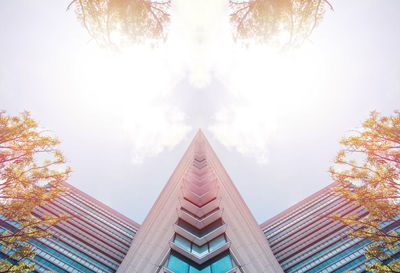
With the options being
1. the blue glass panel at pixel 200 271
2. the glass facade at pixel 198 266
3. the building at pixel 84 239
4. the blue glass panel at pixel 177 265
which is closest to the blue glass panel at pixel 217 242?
the glass facade at pixel 198 266

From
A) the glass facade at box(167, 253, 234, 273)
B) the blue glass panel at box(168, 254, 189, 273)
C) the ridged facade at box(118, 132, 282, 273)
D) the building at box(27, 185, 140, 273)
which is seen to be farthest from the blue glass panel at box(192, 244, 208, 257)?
the building at box(27, 185, 140, 273)

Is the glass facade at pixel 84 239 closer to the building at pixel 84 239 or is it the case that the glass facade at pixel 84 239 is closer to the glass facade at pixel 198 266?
the building at pixel 84 239

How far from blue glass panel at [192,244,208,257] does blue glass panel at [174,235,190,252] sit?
20.7 inches

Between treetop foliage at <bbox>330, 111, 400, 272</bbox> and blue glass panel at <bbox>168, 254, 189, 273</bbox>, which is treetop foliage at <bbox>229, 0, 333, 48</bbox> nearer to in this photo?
treetop foliage at <bbox>330, 111, 400, 272</bbox>

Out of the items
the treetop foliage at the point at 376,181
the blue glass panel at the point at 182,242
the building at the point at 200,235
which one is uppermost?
the building at the point at 200,235

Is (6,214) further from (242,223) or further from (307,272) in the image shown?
(307,272)

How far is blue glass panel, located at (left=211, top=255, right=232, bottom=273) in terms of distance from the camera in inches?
483

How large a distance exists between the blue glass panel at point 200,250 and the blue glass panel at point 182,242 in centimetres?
53

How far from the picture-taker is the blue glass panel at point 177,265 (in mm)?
12354

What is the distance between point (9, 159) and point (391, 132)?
20.3 metres

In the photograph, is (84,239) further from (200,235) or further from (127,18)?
(127,18)

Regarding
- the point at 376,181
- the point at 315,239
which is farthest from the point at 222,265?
the point at 315,239

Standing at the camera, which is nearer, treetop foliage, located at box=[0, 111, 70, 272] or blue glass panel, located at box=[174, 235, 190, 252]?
treetop foliage, located at box=[0, 111, 70, 272]

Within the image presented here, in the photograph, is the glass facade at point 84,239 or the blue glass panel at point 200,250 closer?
the blue glass panel at point 200,250
